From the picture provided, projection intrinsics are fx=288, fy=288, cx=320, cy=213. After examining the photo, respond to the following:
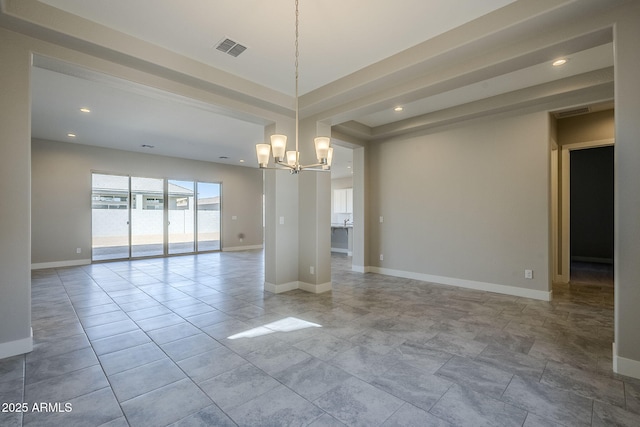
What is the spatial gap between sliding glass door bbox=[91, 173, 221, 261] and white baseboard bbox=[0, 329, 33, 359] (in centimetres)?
609

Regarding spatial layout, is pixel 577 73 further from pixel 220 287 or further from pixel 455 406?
pixel 220 287

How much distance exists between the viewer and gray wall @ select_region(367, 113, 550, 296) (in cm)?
443

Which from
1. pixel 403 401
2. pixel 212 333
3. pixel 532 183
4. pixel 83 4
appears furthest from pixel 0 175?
pixel 532 183

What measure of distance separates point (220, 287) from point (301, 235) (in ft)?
5.68

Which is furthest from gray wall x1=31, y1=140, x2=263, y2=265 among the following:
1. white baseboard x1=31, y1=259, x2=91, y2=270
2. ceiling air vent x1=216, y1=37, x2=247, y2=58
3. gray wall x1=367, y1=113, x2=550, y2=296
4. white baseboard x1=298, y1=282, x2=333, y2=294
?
gray wall x1=367, y1=113, x2=550, y2=296

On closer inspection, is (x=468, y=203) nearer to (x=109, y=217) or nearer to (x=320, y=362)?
(x=320, y=362)

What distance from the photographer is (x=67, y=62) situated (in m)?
2.78

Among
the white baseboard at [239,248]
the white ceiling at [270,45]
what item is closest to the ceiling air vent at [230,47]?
the white ceiling at [270,45]

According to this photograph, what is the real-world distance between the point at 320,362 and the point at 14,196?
309 centimetres

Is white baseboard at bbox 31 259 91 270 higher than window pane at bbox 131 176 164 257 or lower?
lower

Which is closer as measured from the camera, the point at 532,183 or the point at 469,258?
the point at 532,183

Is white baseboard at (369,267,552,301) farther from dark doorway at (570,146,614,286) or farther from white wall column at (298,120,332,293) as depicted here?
dark doorway at (570,146,614,286)

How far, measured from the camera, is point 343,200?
11945 mm

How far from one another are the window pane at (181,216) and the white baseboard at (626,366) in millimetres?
9751
